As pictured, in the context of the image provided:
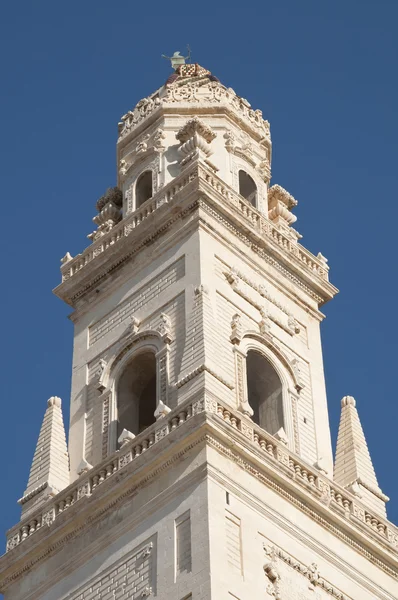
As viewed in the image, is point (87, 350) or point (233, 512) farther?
point (87, 350)

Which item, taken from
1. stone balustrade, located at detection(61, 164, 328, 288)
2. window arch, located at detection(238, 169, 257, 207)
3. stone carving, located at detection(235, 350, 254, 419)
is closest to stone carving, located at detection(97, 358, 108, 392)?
stone carving, located at detection(235, 350, 254, 419)

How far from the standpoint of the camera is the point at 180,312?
5312 centimetres

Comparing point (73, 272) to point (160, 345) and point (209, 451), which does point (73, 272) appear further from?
point (209, 451)

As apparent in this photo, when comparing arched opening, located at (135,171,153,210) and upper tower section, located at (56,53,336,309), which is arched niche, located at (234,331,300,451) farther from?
arched opening, located at (135,171,153,210)

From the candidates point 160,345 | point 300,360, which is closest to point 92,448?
point 160,345

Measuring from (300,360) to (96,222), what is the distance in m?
9.75

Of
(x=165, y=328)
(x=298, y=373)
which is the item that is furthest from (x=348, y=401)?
(x=165, y=328)

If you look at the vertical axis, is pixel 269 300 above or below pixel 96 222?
below

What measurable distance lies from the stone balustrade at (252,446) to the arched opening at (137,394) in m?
3.60

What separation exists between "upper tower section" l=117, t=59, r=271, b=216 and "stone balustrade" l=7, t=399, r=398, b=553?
12.4 m

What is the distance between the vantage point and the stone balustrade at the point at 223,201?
188 ft

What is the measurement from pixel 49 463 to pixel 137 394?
12.2 ft

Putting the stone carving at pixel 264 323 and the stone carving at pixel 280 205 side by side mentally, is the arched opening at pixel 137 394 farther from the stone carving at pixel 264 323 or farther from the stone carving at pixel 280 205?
the stone carving at pixel 280 205

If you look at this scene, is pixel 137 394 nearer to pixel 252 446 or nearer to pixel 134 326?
pixel 134 326
